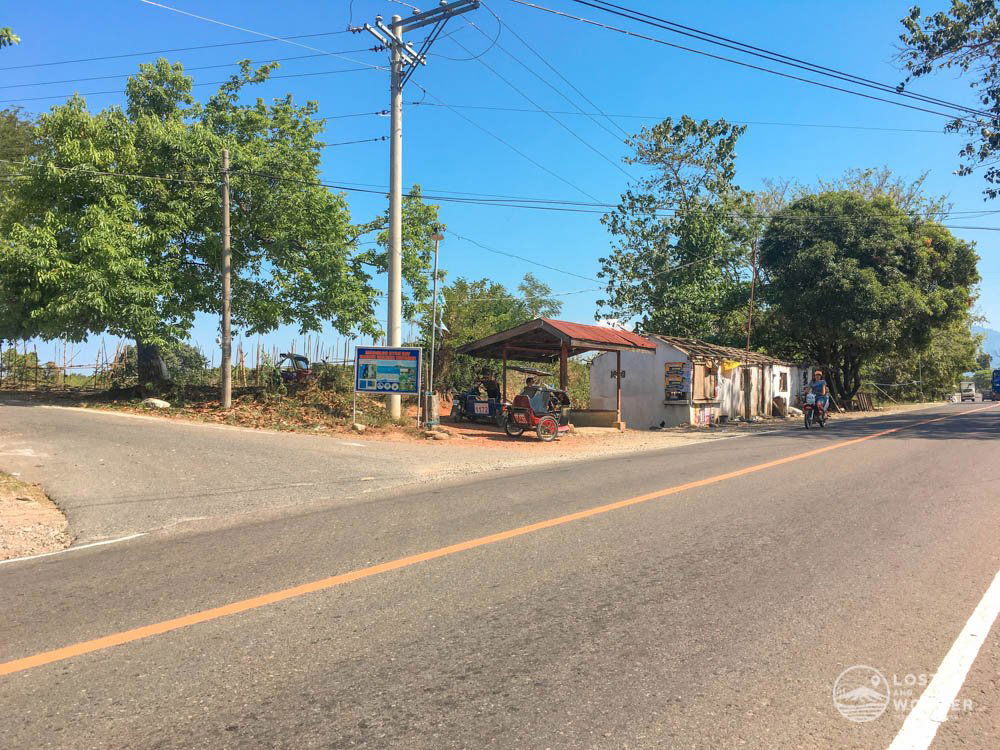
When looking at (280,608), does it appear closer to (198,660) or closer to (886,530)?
(198,660)

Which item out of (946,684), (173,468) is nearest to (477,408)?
(173,468)

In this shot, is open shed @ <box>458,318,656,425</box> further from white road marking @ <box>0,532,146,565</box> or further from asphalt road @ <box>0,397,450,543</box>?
white road marking @ <box>0,532,146,565</box>

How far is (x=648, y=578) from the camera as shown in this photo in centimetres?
487

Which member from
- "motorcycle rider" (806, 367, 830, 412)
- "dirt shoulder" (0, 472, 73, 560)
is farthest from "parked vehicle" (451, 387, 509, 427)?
"dirt shoulder" (0, 472, 73, 560)

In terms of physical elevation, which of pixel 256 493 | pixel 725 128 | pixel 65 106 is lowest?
pixel 256 493

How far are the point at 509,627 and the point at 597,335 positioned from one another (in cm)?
1794

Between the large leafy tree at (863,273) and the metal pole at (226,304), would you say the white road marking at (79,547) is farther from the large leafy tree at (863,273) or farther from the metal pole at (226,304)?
the large leafy tree at (863,273)

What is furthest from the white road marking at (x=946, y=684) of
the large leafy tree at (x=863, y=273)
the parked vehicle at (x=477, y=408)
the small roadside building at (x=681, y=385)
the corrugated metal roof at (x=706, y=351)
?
the large leafy tree at (x=863, y=273)

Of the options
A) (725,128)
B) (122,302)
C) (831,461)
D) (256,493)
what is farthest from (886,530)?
(725,128)

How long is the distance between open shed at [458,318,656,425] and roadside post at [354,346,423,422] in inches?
163

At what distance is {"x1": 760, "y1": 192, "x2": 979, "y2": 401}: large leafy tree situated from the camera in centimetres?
3042

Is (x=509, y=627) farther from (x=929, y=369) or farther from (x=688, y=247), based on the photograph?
(x=929, y=369)

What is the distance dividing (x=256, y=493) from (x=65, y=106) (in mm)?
17126

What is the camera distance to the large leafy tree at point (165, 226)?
18.0 metres
